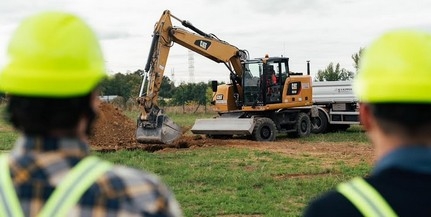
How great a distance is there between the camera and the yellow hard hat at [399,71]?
1885 mm

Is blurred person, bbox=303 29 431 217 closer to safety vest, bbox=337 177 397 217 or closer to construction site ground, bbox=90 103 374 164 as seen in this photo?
safety vest, bbox=337 177 397 217

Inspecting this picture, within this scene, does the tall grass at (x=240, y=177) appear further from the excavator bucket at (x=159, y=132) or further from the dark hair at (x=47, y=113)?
the dark hair at (x=47, y=113)

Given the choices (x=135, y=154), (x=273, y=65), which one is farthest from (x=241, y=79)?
(x=135, y=154)

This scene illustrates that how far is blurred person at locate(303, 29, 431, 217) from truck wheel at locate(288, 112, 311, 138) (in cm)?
2109

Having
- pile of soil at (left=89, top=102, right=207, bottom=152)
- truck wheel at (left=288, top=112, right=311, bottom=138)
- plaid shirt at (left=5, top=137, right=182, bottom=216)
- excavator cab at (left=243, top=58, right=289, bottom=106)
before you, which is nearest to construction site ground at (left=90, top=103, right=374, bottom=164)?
pile of soil at (left=89, top=102, right=207, bottom=152)

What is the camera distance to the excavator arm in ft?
61.1

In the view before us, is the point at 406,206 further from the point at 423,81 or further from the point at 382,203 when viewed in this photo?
the point at 423,81

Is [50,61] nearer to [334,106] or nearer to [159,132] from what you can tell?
[159,132]

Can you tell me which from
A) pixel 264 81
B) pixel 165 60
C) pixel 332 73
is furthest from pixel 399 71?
pixel 332 73

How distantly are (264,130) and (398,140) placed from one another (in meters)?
19.3

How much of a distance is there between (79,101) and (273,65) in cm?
1990

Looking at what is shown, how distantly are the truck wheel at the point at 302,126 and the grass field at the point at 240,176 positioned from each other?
16.6ft

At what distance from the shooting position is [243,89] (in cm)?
2214

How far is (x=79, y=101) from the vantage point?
6.23 feet
